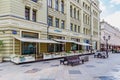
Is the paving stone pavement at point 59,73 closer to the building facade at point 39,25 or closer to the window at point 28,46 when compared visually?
the building facade at point 39,25

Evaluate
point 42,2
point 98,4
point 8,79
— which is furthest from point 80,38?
point 8,79

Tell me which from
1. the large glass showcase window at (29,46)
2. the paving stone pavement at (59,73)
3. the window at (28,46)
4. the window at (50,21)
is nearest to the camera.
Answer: the paving stone pavement at (59,73)

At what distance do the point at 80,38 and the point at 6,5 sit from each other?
24.6m

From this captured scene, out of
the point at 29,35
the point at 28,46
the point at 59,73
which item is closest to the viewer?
the point at 59,73

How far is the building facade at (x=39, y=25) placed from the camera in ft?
68.7

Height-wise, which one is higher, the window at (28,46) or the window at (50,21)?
the window at (50,21)

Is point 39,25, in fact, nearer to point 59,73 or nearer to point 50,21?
point 50,21

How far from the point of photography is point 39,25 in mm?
26031

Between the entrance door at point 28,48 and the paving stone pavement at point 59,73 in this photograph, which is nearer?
the paving stone pavement at point 59,73

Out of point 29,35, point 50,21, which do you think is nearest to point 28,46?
point 29,35

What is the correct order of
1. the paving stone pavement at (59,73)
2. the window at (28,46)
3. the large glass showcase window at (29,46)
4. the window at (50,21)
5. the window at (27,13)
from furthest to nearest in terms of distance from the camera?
the window at (50,21) → the window at (27,13) → the large glass showcase window at (29,46) → the window at (28,46) → the paving stone pavement at (59,73)

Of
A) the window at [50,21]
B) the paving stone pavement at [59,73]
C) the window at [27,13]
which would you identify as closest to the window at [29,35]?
the window at [27,13]

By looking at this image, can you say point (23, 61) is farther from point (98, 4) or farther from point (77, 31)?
point (98, 4)

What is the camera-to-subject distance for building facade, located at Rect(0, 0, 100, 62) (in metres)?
21.0
